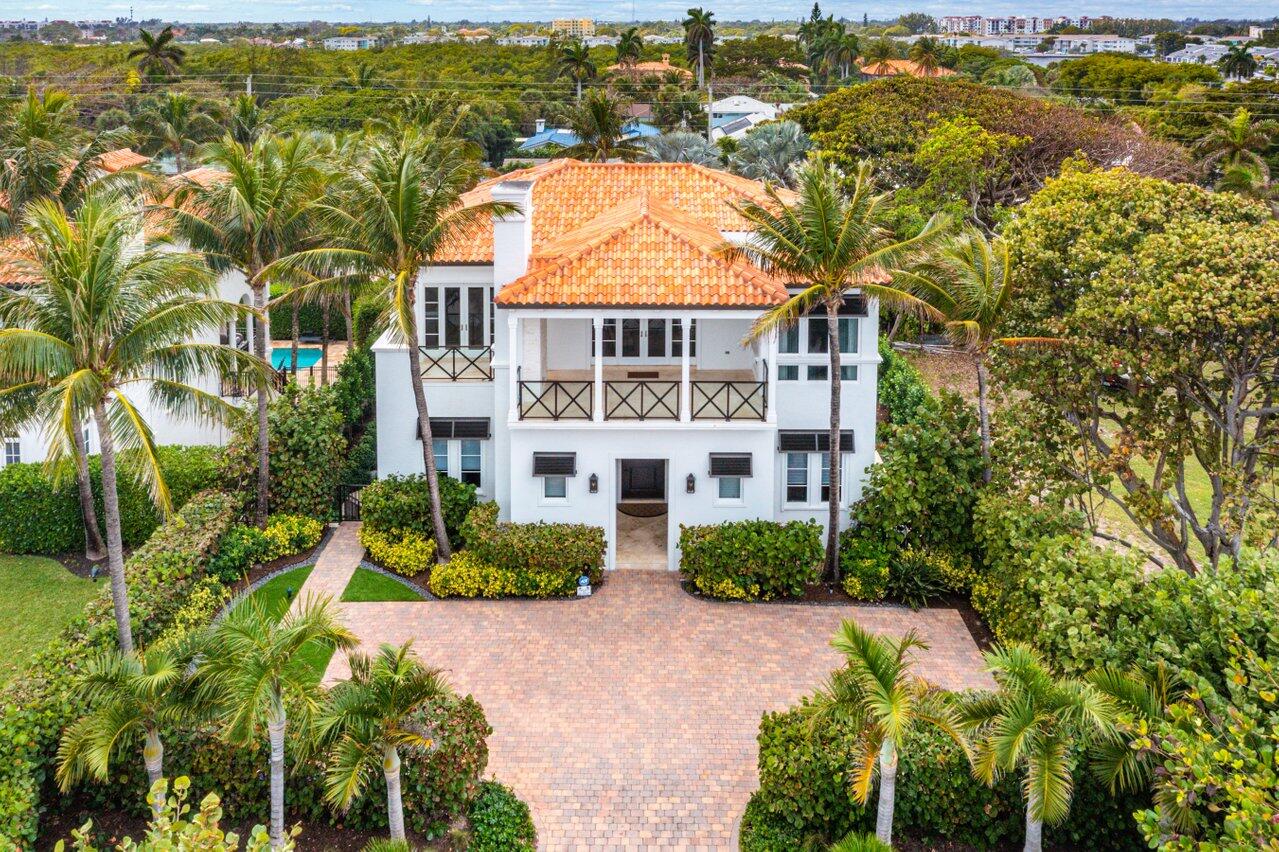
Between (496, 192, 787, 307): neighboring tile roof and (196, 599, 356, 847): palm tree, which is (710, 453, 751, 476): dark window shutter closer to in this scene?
(496, 192, 787, 307): neighboring tile roof

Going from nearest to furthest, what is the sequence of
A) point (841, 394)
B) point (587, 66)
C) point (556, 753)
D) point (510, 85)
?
point (556, 753) → point (841, 394) → point (587, 66) → point (510, 85)

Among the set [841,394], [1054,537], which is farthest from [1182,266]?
[841,394]

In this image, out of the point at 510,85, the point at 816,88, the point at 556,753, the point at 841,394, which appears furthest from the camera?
the point at 816,88

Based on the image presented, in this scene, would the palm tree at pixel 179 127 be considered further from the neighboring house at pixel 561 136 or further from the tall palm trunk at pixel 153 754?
the tall palm trunk at pixel 153 754

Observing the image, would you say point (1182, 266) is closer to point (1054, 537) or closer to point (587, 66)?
point (1054, 537)

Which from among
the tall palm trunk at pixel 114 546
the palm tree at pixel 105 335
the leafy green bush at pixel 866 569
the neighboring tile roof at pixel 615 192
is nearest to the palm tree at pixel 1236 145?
the neighboring tile roof at pixel 615 192

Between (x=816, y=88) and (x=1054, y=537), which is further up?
(x=816, y=88)

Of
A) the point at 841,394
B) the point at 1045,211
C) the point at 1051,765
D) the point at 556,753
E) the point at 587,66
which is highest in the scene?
the point at 587,66
